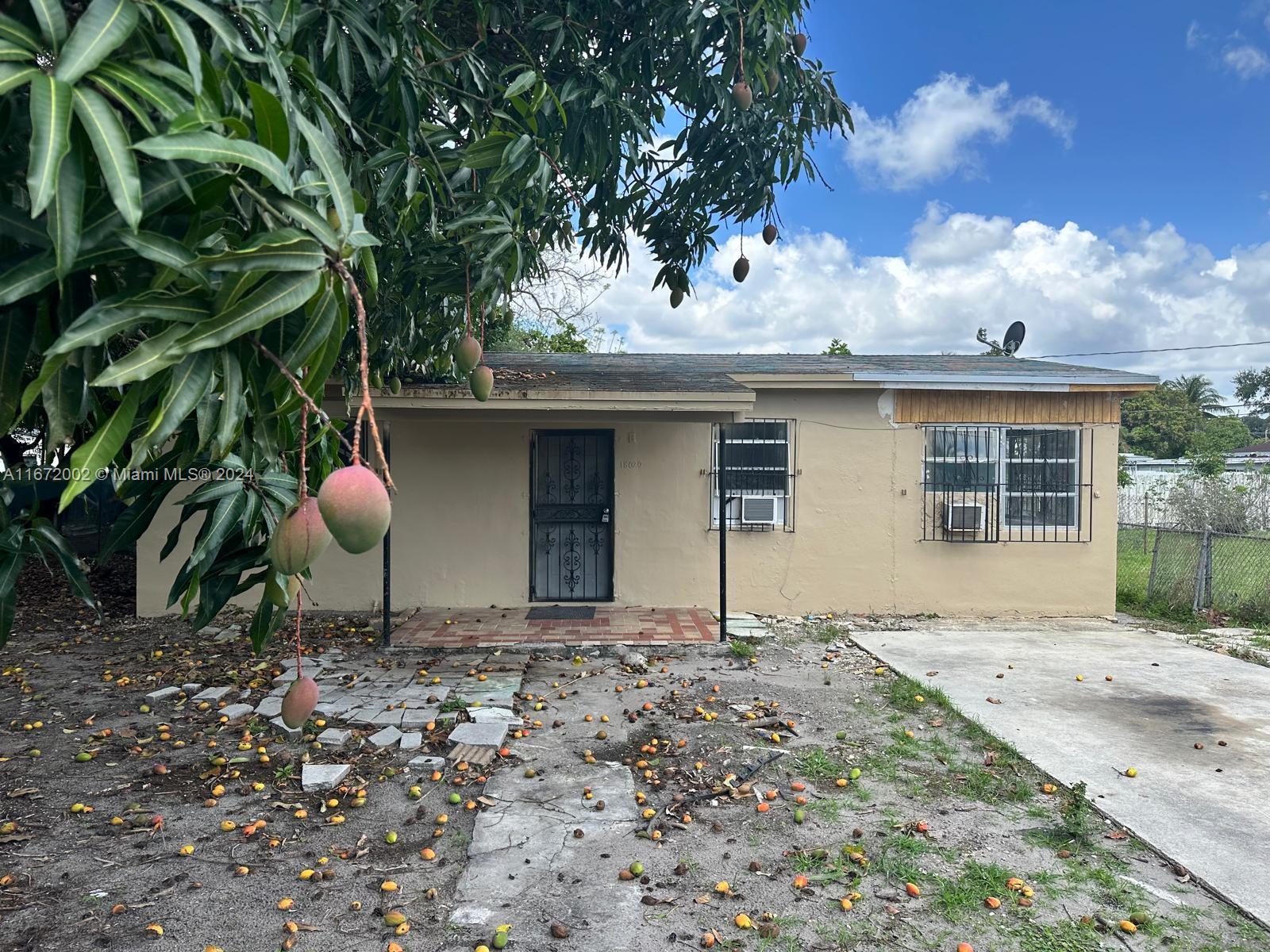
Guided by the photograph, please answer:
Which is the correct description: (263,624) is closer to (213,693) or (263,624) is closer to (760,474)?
(213,693)

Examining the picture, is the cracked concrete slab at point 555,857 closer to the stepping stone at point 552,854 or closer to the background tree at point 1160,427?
the stepping stone at point 552,854

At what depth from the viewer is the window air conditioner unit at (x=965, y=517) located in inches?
334

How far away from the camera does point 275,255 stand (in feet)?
4.08

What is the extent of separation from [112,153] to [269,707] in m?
4.91

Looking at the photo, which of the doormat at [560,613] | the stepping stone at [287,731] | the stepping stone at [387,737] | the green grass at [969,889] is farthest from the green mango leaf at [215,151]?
the doormat at [560,613]

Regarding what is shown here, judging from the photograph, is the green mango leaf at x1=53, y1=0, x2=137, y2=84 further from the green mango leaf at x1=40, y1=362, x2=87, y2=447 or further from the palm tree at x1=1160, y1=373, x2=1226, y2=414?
the palm tree at x1=1160, y1=373, x2=1226, y2=414

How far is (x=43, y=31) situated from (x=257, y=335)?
546 mm

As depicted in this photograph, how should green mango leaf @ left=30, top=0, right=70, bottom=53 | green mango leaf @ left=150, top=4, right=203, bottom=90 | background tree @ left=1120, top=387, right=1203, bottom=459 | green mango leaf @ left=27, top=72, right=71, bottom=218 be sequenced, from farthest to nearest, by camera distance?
background tree @ left=1120, top=387, right=1203, bottom=459
green mango leaf @ left=150, top=4, right=203, bottom=90
green mango leaf @ left=30, top=0, right=70, bottom=53
green mango leaf @ left=27, top=72, right=71, bottom=218

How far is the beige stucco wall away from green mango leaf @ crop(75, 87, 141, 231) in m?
7.26

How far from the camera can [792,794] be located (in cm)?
395

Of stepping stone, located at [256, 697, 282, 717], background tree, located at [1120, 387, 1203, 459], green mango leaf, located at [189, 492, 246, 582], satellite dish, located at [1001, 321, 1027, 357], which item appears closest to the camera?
green mango leaf, located at [189, 492, 246, 582]

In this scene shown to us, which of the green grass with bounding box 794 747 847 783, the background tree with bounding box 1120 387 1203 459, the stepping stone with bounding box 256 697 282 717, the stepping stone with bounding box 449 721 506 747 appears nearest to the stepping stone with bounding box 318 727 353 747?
the stepping stone with bounding box 256 697 282 717

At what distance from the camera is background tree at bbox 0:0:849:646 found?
119cm

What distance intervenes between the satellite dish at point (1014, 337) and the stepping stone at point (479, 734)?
1063 cm
